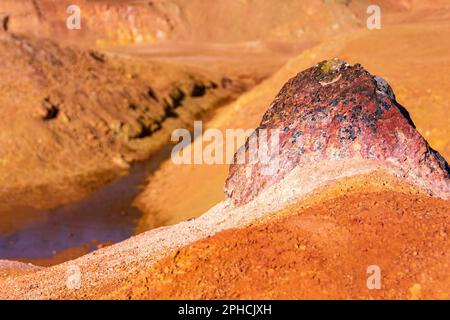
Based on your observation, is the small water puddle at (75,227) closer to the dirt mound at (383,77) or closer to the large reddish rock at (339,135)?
the dirt mound at (383,77)

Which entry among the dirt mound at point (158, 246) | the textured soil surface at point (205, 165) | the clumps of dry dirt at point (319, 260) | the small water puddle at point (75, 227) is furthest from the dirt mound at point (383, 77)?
the clumps of dry dirt at point (319, 260)

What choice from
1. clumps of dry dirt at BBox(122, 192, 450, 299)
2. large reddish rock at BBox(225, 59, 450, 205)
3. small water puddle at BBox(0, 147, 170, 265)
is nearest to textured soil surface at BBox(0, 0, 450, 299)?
clumps of dry dirt at BBox(122, 192, 450, 299)

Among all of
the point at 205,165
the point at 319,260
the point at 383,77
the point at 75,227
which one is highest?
the point at 383,77

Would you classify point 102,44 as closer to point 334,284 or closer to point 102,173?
point 102,173

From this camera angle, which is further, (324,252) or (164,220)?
(164,220)

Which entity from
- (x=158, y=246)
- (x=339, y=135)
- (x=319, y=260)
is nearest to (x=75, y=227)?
Answer: (x=158, y=246)

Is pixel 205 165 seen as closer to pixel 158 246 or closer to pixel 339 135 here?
pixel 339 135
